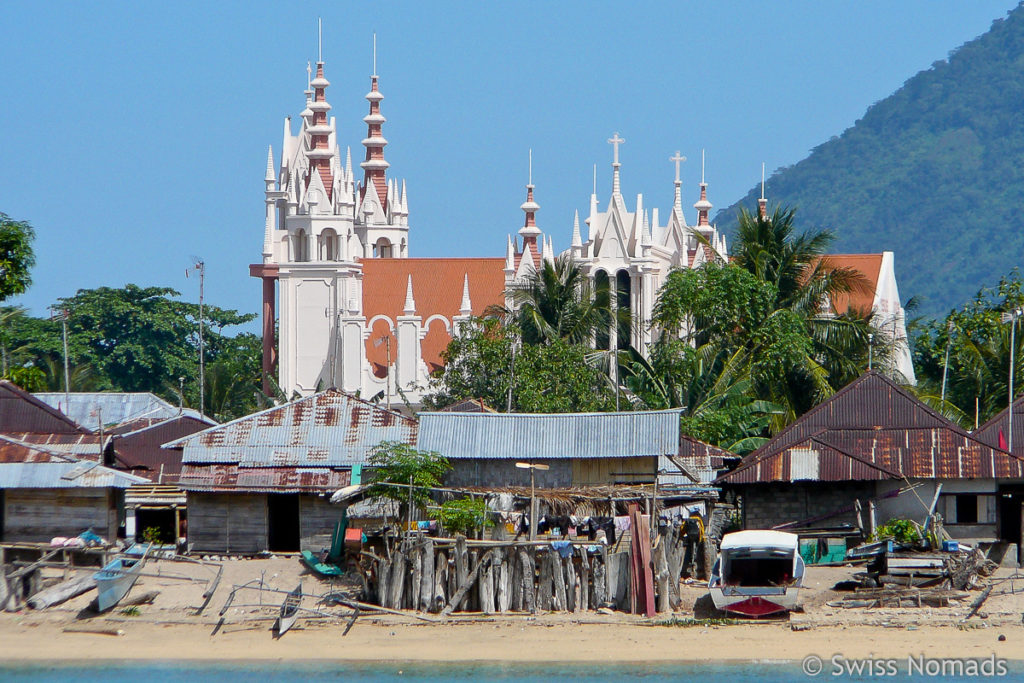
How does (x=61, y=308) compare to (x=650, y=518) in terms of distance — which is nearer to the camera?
(x=650, y=518)

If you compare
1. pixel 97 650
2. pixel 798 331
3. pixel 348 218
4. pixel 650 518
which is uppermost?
pixel 348 218

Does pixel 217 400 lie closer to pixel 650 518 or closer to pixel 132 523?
pixel 132 523

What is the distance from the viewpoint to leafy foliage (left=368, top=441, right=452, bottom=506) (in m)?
31.1

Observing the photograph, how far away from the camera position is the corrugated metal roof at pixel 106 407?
5162cm

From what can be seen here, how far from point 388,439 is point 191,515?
4037 mm

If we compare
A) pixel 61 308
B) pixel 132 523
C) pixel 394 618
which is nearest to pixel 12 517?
pixel 132 523

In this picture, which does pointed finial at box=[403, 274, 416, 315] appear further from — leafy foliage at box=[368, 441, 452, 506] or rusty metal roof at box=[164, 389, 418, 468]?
leafy foliage at box=[368, 441, 452, 506]

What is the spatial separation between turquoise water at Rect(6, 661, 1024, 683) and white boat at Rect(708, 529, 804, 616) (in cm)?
222

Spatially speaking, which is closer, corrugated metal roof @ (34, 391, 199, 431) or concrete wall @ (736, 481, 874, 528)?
concrete wall @ (736, 481, 874, 528)

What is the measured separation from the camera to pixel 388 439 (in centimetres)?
3422

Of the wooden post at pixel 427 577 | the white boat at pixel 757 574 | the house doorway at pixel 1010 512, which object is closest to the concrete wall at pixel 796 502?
the house doorway at pixel 1010 512

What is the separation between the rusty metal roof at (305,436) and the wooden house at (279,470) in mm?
19

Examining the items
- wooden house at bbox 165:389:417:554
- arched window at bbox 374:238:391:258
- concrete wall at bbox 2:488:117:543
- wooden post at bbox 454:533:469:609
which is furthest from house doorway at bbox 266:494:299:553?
arched window at bbox 374:238:391:258

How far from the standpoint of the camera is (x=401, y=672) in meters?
25.8
